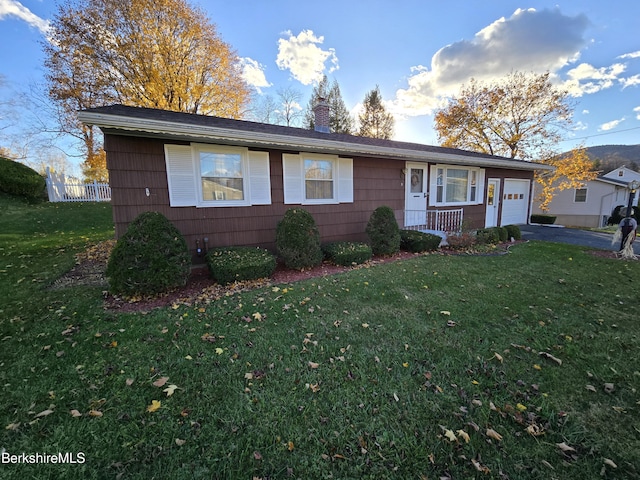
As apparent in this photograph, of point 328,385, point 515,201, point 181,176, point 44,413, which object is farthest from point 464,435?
point 515,201

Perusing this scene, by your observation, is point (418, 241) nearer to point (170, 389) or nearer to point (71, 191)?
point (170, 389)

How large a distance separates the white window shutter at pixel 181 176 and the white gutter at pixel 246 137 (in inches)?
17.3

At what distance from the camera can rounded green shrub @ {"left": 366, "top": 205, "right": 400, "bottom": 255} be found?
22.9ft

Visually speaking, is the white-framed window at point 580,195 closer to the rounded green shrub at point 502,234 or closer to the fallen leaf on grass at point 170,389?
the rounded green shrub at point 502,234

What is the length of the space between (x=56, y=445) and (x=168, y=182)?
4.60 meters

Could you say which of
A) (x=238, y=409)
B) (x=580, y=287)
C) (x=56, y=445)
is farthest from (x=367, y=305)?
(x=580, y=287)

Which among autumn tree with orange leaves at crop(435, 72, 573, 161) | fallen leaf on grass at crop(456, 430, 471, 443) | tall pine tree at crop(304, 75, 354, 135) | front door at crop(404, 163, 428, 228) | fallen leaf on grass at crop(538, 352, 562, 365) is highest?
tall pine tree at crop(304, 75, 354, 135)

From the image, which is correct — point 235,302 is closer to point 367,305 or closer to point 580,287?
point 367,305

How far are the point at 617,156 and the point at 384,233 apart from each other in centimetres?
5372

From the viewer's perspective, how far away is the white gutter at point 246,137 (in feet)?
14.4

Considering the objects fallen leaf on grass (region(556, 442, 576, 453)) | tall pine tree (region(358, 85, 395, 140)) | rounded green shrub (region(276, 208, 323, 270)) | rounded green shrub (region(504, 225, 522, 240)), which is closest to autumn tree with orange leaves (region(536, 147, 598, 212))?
rounded green shrub (region(504, 225, 522, 240))

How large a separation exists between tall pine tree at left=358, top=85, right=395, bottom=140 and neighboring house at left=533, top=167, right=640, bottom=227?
13.1 meters

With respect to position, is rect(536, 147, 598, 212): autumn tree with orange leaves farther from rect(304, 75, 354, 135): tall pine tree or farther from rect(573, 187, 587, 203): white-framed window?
rect(304, 75, 354, 135): tall pine tree

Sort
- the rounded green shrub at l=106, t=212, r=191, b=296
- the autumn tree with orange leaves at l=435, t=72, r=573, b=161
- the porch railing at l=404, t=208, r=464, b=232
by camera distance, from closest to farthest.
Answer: the rounded green shrub at l=106, t=212, r=191, b=296
the porch railing at l=404, t=208, r=464, b=232
the autumn tree with orange leaves at l=435, t=72, r=573, b=161
